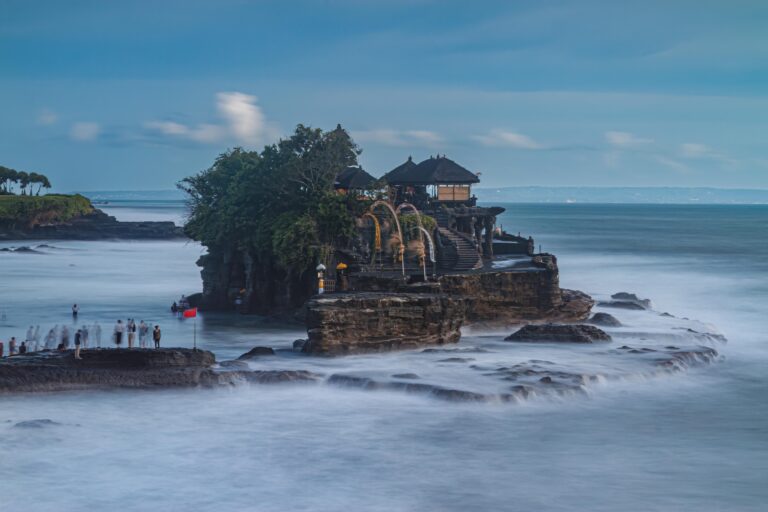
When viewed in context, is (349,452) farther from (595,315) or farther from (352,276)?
(595,315)

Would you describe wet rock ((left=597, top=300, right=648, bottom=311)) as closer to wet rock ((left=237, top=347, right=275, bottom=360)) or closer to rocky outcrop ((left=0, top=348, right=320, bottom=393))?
wet rock ((left=237, top=347, right=275, bottom=360))

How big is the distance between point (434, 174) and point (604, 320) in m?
13.9

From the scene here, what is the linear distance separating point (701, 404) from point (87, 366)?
18.7 meters

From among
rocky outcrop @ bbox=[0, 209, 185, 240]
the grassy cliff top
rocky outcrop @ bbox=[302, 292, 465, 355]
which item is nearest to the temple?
rocky outcrop @ bbox=[302, 292, 465, 355]

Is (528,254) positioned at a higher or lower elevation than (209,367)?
higher

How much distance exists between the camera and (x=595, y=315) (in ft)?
141

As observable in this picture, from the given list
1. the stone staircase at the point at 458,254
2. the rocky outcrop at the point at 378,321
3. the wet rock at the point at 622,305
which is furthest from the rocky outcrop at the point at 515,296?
the wet rock at the point at 622,305

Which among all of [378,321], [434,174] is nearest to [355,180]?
[434,174]

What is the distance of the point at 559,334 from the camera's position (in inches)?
1430

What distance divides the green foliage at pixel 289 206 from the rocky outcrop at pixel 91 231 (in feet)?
197

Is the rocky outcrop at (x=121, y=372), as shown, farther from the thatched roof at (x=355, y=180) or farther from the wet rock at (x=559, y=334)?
the thatched roof at (x=355, y=180)

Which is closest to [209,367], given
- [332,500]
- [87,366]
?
[87,366]

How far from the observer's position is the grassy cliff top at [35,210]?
106 meters

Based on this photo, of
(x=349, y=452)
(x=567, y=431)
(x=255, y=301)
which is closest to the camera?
(x=349, y=452)
